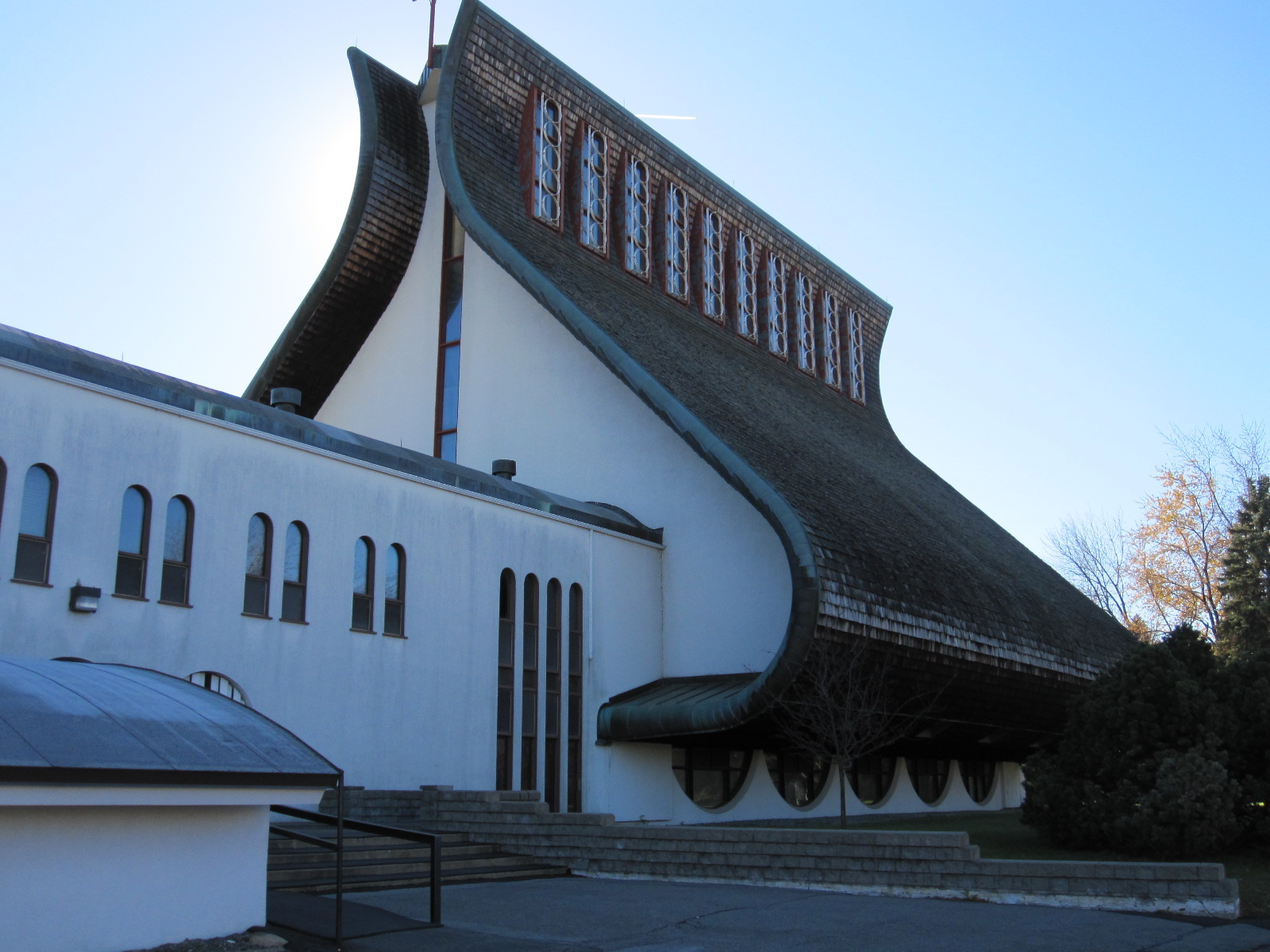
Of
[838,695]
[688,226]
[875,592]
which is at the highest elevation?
[688,226]

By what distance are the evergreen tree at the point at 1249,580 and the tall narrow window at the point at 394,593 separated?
27726 millimetres

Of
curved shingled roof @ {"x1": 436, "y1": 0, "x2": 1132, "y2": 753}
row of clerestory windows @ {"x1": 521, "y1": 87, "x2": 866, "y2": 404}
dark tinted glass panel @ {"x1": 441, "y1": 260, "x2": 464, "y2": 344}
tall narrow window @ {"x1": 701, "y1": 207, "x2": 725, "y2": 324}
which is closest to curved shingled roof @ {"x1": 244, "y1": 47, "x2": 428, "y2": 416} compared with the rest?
dark tinted glass panel @ {"x1": 441, "y1": 260, "x2": 464, "y2": 344}

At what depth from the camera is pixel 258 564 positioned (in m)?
15.8

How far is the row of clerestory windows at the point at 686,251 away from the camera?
2686 centimetres

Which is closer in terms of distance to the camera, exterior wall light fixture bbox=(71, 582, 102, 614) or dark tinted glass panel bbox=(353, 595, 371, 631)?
exterior wall light fixture bbox=(71, 582, 102, 614)

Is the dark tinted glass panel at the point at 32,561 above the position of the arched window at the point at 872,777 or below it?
above

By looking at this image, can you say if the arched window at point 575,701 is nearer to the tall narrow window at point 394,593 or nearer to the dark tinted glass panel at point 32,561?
the tall narrow window at point 394,593

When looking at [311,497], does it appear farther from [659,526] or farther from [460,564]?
[659,526]

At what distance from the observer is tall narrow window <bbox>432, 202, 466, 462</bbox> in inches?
986

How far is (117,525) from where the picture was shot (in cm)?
1412

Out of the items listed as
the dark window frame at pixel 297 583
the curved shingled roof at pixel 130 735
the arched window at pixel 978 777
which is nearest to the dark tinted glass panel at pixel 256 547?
the dark window frame at pixel 297 583

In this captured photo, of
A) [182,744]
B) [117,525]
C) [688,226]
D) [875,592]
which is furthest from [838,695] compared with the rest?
[688,226]

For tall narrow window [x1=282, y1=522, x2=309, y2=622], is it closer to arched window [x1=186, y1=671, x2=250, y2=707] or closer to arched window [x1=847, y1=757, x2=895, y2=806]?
arched window [x1=186, y1=671, x2=250, y2=707]

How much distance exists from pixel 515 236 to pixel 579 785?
10402mm
